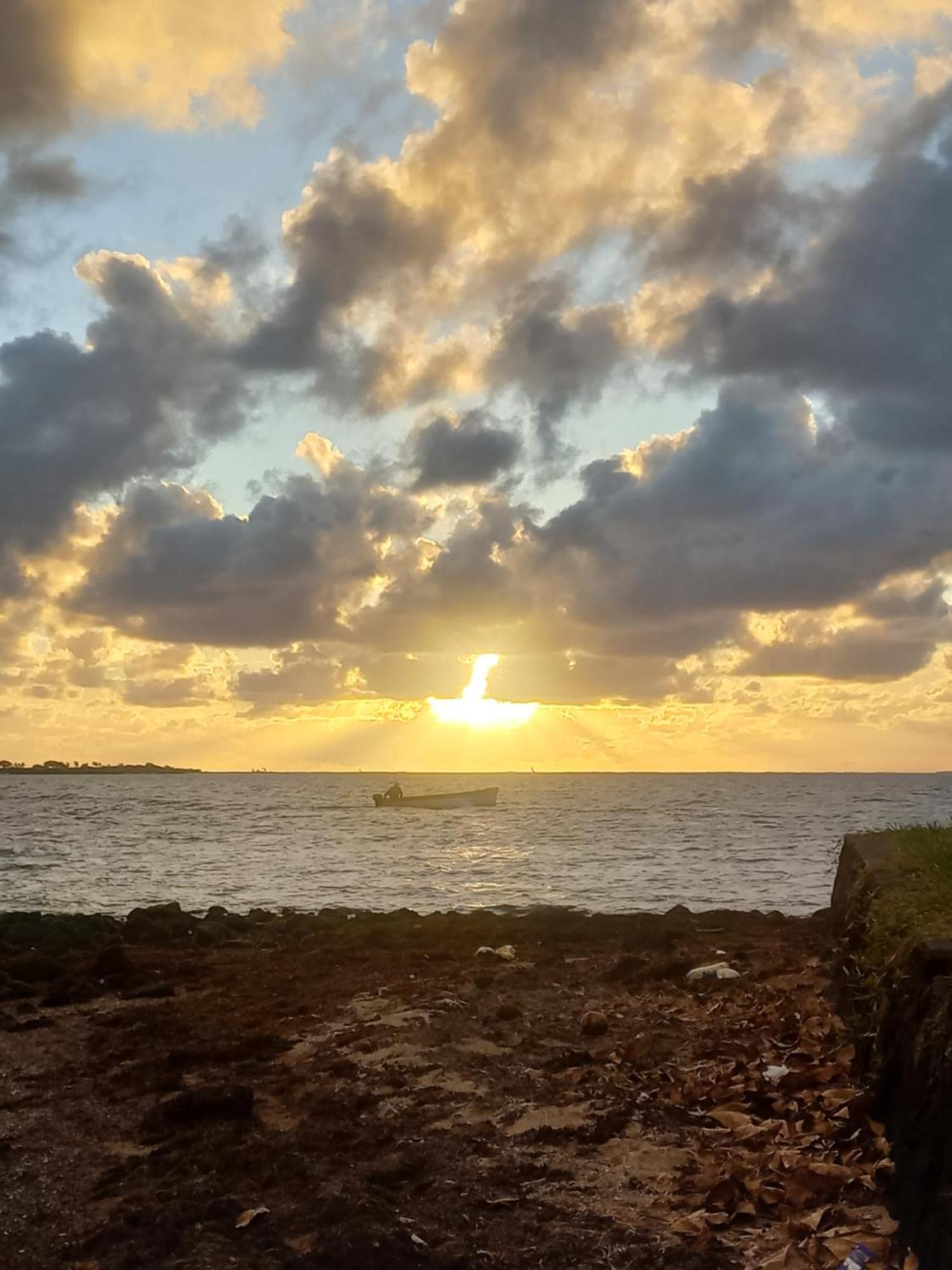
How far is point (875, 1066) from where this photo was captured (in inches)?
292

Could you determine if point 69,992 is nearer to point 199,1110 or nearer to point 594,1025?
point 199,1110

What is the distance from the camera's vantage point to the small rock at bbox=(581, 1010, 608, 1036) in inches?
474

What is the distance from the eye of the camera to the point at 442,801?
113 m

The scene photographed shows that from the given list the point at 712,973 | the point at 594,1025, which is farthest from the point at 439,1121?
the point at 712,973

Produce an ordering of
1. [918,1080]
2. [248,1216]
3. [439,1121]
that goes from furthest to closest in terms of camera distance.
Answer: [439,1121]
[248,1216]
[918,1080]

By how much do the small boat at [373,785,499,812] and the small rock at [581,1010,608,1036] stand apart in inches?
3833

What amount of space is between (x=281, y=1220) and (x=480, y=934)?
13.9 metres

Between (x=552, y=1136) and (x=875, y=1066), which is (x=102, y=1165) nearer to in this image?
(x=552, y=1136)

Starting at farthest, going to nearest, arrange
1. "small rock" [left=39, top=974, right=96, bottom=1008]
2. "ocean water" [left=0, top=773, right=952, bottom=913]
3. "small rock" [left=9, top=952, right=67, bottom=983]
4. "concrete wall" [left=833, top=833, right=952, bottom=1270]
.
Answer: "ocean water" [left=0, top=773, right=952, bottom=913]
"small rock" [left=9, top=952, right=67, bottom=983]
"small rock" [left=39, top=974, right=96, bottom=1008]
"concrete wall" [left=833, top=833, right=952, bottom=1270]

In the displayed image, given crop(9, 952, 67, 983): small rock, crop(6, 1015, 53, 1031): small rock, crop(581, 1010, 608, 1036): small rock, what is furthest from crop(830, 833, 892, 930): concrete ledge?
crop(9, 952, 67, 983): small rock

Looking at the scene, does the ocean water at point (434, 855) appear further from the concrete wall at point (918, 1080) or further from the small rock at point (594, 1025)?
the concrete wall at point (918, 1080)

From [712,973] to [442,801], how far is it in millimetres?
99620

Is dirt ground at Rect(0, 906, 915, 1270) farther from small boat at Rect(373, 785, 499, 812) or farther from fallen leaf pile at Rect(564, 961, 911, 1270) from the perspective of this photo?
small boat at Rect(373, 785, 499, 812)

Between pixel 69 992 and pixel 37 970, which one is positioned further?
pixel 37 970
